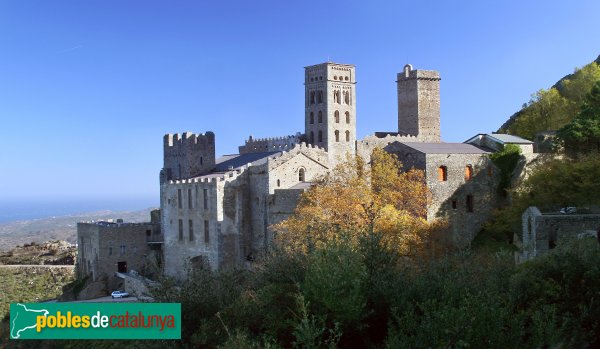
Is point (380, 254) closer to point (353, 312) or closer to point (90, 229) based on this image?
point (353, 312)

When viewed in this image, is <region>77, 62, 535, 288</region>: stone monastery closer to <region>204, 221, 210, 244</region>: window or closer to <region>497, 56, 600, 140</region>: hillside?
<region>204, 221, 210, 244</region>: window

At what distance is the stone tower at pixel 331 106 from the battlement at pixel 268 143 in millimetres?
1876

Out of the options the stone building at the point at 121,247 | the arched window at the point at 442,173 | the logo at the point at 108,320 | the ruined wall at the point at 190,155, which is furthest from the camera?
the ruined wall at the point at 190,155

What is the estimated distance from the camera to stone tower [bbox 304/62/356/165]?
71.4 metres

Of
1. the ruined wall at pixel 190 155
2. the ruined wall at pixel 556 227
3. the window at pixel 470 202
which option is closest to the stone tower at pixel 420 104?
the ruined wall at pixel 190 155

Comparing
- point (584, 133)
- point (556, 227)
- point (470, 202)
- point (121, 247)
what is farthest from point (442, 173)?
point (121, 247)

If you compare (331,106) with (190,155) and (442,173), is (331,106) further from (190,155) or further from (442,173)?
(442,173)

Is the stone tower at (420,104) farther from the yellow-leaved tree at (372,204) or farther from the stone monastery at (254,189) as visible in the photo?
the yellow-leaved tree at (372,204)

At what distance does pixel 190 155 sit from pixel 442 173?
76.1ft

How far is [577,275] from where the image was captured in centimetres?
1870

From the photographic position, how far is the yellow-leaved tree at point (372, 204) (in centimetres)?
3440

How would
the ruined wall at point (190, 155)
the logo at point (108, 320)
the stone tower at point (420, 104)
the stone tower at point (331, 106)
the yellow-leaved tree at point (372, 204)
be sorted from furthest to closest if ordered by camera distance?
the stone tower at point (420, 104) → the stone tower at point (331, 106) → the ruined wall at point (190, 155) → the yellow-leaved tree at point (372, 204) → the logo at point (108, 320)

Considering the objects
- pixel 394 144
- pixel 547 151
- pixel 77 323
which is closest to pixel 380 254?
pixel 77 323

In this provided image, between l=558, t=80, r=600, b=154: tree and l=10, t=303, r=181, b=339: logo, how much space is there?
31.3 m
